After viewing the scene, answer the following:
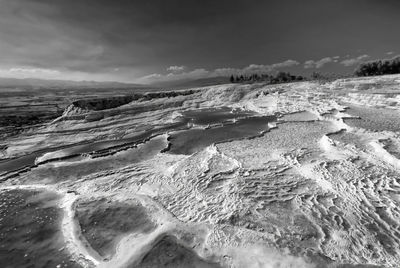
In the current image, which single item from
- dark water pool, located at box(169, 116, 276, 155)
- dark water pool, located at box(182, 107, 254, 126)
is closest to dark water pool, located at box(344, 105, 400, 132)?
dark water pool, located at box(169, 116, 276, 155)

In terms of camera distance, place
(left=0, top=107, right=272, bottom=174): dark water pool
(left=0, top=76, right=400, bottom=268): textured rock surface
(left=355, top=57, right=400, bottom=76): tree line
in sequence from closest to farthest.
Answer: (left=0, top=76, right=400, bottom=268): textured rock surface, (left=0, top=107, right=272, bottom=174): dark water pool, (left=355, top=57, right=400, bottom=76): tree line

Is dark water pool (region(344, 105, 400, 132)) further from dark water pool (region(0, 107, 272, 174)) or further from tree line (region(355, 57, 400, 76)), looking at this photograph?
tree line (region(355, 57, 400, 76))

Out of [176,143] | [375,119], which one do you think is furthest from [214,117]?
[375,119]

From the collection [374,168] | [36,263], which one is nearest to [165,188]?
[36,263]

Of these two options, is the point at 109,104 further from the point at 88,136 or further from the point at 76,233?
the point at 76,233

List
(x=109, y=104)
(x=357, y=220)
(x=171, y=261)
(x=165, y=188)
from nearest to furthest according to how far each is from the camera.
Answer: (x=171, y=261), (x=357, y=220), (x=165, y=188), (x=109, y=104)

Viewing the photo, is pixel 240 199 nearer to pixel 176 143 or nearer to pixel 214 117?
pixel 176 143

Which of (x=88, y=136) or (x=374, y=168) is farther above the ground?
(x=374, y=168)

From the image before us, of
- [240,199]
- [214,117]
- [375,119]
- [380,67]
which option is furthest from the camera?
[380,67]
